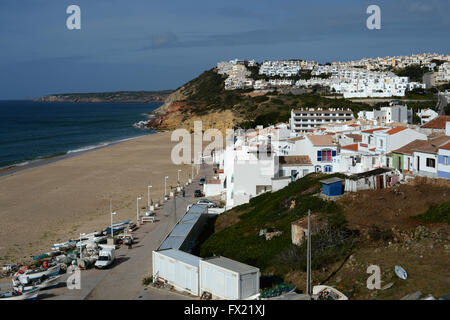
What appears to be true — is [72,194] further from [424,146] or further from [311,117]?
[311,117]

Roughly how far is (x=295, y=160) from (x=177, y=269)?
13920 mm

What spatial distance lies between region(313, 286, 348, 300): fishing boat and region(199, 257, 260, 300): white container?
1.81 m

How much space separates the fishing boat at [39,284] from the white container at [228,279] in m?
5.85

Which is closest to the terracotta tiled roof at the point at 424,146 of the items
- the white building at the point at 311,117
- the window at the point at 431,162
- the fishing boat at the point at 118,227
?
the window at the point at 431,162

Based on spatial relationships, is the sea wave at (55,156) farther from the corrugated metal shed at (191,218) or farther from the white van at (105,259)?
the white van at (105,259)

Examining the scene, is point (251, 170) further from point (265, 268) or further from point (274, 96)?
point (274, 96)

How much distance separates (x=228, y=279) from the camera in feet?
40.4

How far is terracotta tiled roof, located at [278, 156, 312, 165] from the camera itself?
26188mm

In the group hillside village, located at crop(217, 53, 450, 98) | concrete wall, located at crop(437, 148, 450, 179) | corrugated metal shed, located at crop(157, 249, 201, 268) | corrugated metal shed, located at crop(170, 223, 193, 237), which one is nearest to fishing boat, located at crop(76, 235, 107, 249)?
corrugated metal shed, located at crop(170, 223, 193, 237)

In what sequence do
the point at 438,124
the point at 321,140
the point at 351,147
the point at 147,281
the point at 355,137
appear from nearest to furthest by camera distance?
the point at 147,281 < the point at 351,147 < the point at 321,140 < the point at 438,124 < the point at 355,137

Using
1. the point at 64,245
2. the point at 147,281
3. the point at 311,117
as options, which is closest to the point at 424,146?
the point at 147,281

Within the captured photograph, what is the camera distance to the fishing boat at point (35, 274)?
16147 millimetres

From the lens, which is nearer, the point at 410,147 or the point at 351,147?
the point at 410,147

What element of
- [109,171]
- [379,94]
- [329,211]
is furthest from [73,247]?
[379,94]
